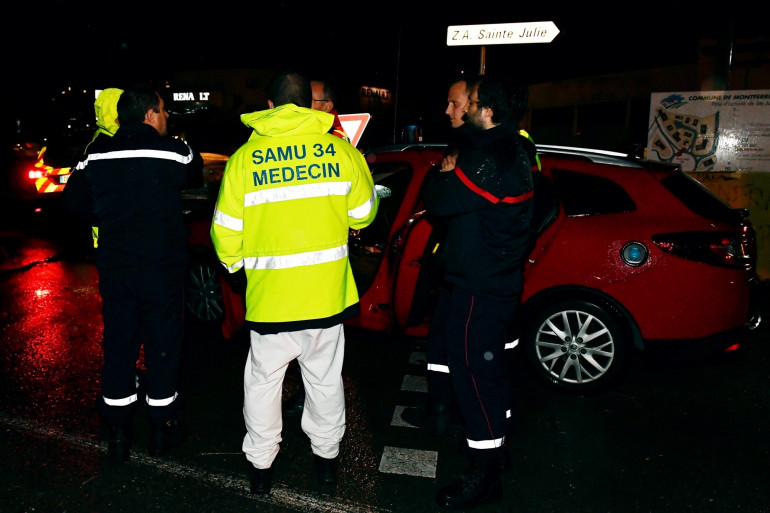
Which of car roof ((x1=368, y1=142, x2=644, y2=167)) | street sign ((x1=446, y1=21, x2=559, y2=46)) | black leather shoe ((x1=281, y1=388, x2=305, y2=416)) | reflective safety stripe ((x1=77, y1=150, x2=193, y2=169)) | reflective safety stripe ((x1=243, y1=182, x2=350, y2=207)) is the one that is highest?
street sign ((x1=446, y1=21, x2=559, y2=46))

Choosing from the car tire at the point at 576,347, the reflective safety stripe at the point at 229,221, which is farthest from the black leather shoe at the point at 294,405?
the reflective safety stripe at the point at 229,221

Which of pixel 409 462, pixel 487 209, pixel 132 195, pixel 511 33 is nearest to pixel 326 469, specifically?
pixel 409 462

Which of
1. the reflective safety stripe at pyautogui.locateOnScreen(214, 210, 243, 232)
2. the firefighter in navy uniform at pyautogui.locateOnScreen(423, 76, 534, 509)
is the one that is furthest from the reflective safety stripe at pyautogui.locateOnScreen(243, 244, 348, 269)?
the firefighter in navy uniform at pyautogui.locateOnScreen(423, 76, 534, 509)

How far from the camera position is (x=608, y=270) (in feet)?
14.1

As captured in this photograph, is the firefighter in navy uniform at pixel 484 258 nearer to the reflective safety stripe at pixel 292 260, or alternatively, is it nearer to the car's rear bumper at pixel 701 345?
the reflective safety stripe at pixel 292 260

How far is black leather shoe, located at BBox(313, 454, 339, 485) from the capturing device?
3.30 m

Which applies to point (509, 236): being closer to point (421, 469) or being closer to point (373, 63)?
point (421, 469)

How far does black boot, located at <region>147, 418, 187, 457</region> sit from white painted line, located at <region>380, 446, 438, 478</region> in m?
1.14

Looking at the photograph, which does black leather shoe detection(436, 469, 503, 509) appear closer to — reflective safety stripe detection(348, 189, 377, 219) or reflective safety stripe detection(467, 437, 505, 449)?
reflective safety stripe detection(467, 437, 505, 449)

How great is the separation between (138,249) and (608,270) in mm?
2824

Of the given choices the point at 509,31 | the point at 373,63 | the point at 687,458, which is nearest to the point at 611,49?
the point at 509,31

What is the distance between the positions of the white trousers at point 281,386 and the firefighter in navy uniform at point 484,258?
0.58 metres

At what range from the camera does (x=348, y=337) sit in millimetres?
5684

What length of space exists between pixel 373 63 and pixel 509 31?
38.0 metres
